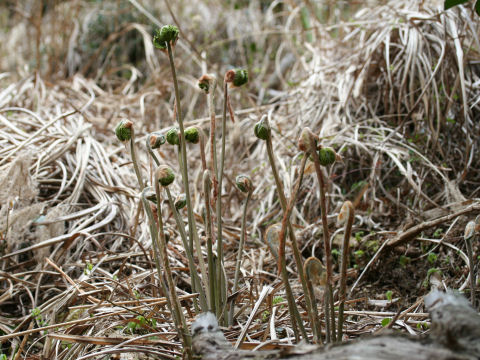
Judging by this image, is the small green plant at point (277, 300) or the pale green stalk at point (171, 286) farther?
the small green plant at point (277, 300)

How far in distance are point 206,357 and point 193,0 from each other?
12.3 feet

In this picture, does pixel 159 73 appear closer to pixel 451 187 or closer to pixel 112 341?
pixel 451 187

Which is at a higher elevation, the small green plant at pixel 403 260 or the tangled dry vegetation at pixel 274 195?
the tangled dry vegetation at pixel 274 195

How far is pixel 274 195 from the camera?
1.92 meters

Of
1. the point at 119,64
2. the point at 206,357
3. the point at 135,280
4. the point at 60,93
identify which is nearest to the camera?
the point at 206,357

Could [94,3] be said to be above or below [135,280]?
above

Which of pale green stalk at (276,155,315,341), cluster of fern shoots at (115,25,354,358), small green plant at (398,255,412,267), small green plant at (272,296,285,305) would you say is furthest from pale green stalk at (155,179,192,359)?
small green plant at (398,255,412,267)

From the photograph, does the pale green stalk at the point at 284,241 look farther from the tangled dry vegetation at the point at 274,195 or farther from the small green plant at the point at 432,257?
the small green plant at the point at 432,257

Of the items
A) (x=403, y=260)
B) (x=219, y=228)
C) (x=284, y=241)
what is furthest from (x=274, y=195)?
(x=284, y=241)

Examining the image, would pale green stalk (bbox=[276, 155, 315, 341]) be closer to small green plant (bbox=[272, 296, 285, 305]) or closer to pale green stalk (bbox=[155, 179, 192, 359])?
pale green stalk (bbox=[155, 179, 192, 359])

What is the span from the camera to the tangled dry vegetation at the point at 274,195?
40.4 inches

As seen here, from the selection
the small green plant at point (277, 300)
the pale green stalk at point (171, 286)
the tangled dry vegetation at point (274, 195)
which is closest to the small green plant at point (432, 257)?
the tangled dry vegetation at point (274, 195)

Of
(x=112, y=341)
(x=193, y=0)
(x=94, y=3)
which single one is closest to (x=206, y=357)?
(x=112, y=341)

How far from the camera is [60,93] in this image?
112 inches
